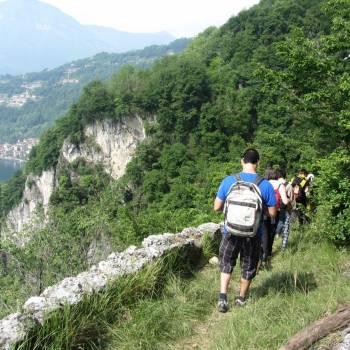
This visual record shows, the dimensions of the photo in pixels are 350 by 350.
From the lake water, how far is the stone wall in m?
133

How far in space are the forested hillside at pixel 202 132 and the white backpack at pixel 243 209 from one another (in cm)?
206

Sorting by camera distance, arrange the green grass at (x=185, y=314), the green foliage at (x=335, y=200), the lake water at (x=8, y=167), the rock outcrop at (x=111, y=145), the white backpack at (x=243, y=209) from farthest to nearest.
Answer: the lake water at (x=8, y=167) < the rock outcrop at (x=111, y=145) < the green foliage at (x=335, y=200) < the white backpack at (x=243, y=209) < the green grass at (x=185, y=314)

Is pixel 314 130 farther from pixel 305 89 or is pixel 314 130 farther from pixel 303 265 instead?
pixel 303 265

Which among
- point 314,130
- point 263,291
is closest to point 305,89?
point 314,130

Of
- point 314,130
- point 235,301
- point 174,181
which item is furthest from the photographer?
point 174,181

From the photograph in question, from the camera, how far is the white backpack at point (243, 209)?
355 centimetres

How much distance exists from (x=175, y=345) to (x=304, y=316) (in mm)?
993

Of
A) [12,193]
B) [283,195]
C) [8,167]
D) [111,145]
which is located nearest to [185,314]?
[283,195]

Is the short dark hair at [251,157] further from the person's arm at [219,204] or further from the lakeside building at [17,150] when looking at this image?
the lakeside building at [17,150]

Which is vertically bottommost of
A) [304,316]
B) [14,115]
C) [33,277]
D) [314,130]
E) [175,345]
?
[14,115]

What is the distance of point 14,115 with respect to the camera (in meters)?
198

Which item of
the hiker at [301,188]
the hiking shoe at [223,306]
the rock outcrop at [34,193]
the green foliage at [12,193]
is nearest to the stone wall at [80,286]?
the hiking shoe at [223,306]

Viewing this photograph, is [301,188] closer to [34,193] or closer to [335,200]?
[335,200]

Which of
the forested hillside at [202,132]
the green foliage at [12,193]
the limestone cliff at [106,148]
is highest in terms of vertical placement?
the forested hillside at [202,132]
